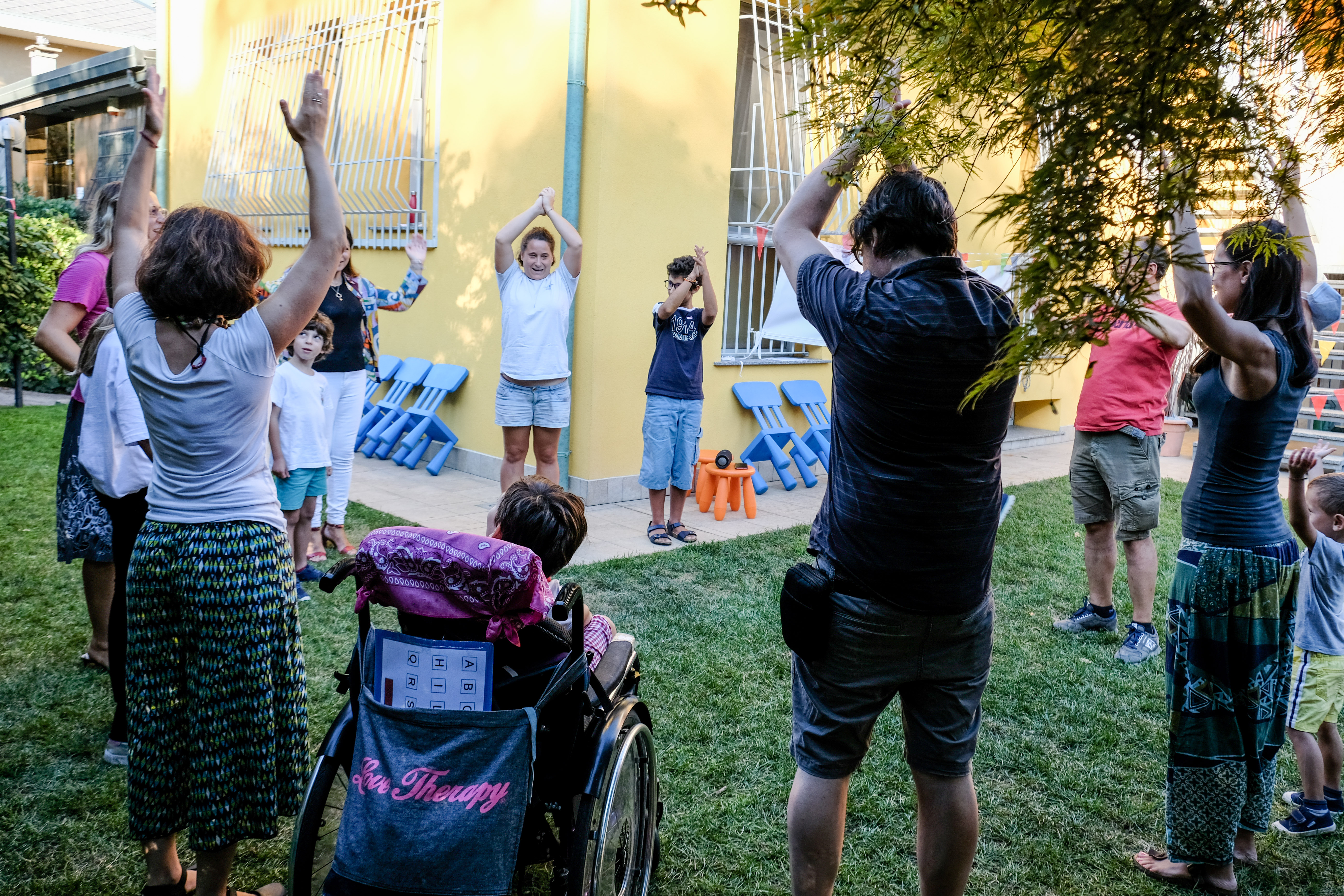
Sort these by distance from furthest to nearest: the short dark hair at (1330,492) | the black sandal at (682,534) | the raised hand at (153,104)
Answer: the black sandal at (682,534) < the short dark hair at (1330,492) < the raised hand at (153,104)

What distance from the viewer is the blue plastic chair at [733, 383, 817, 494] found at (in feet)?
27.5

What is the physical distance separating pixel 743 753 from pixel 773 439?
5.12 meters

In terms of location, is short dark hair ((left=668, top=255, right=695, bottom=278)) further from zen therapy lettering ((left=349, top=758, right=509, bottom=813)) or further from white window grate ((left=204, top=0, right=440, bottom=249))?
zen therapy lettering ((left=349, top=758, right=509, bottom=813))

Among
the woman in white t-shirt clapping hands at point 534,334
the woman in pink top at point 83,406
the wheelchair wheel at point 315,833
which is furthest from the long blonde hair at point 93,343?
the woman in white t-shirt clapping hands at point 534,334

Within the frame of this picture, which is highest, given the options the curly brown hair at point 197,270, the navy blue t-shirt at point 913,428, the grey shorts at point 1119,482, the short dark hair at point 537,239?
the short dark hair at point 537,239

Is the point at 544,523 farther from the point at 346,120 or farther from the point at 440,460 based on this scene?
the point at 346,120

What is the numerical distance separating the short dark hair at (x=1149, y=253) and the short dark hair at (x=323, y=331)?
4344mm

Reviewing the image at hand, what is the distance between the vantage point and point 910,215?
199 centimetres

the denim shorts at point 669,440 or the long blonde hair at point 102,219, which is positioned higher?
the long blonde hair at point 102,219

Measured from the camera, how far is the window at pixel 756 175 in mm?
8602

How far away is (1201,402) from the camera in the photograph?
2881mm

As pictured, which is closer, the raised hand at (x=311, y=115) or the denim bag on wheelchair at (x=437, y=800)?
the denim bag on wheelchair at (x=437, y=800)

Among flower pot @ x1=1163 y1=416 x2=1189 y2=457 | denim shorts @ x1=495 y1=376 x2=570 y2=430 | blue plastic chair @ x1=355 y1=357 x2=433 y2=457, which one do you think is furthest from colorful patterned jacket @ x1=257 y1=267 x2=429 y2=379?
flower pot @ x1=1163 y1=416 x2=1189 y2=457

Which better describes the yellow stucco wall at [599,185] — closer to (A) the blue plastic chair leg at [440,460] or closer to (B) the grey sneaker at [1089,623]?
(A) the blue plastic chair leg at [440,460]
